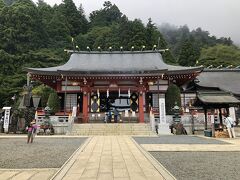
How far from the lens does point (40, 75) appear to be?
25.0 m

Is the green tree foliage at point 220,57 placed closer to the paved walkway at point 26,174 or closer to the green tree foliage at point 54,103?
the green tree foliage at point 54,103

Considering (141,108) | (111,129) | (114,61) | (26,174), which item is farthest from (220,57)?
(26,174)

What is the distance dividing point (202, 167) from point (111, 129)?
13897mm

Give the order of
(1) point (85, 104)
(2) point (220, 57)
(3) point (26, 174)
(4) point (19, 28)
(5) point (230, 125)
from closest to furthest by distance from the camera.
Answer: (3) point (26, 174), (5) point (230, 125), (1) point (85, 104), (4) point (19, 28), (2) point (220, 57)

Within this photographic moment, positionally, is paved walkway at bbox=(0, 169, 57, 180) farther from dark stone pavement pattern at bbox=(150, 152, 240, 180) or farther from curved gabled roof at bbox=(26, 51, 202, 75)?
curved gabled roof at bbox=(26, 51, 202, 75)

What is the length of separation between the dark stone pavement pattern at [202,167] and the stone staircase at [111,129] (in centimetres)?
1081

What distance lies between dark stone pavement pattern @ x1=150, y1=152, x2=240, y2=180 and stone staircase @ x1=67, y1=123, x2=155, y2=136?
1081 cm

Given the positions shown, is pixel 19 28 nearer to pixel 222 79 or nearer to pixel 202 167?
pixel 222 79

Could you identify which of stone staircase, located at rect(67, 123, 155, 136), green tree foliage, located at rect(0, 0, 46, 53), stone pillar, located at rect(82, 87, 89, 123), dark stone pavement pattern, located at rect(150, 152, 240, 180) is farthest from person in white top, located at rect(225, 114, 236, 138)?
green tree foliage, located at rect(0, 0, 46, 53)

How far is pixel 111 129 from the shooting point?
68.2ft

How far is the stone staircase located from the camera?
19.9 metres

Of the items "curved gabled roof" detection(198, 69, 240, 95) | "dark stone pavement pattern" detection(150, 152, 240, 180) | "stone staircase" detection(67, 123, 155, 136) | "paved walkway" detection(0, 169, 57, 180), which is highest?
"curved gabled roof" detection(198, 69, 240, 95)

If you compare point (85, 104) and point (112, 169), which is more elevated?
point (85, 104)

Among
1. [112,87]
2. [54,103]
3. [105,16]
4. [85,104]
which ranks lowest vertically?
[85,104]
